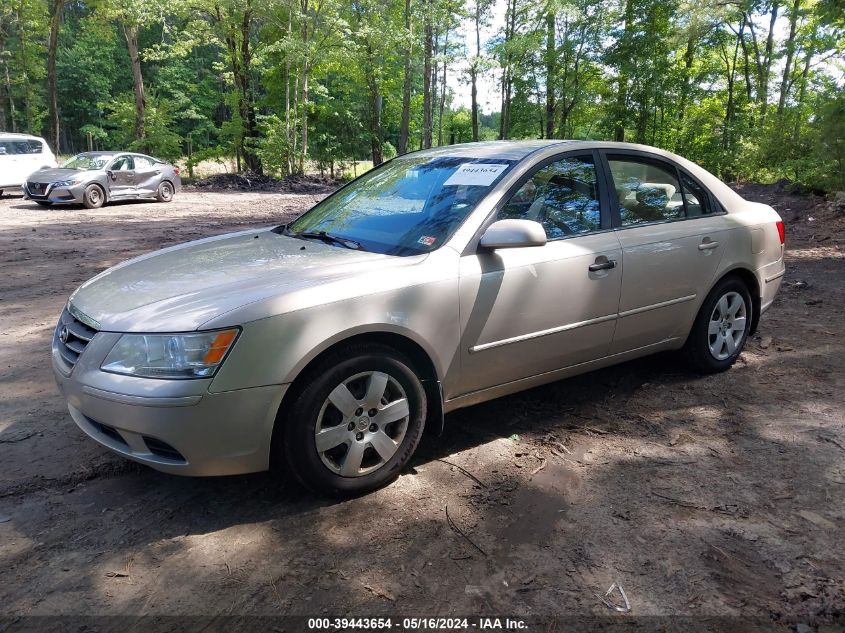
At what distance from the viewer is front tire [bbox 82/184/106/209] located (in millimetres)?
16078

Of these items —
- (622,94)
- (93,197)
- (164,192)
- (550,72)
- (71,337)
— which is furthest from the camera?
(550,72)

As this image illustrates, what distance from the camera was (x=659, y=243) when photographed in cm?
389

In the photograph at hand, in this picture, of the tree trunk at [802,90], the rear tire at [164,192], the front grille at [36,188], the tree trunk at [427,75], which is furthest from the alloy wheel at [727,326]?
the tree trunk at [427,75]

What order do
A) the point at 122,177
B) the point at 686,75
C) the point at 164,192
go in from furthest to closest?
the point at 686,75, the point at 164,192, the point at 122,177

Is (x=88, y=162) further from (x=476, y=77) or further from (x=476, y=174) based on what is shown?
(x=476, y=77)

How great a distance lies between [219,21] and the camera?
89.8 feet

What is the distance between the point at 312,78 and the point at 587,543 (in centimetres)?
3148

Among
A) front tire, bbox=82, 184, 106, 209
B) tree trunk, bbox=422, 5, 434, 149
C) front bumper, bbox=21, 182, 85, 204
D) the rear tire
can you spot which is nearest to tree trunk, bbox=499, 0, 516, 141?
tree trunk, bbox=422, 5, 434, 149

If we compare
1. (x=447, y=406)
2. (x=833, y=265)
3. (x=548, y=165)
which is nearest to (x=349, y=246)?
(x=447, y=406)

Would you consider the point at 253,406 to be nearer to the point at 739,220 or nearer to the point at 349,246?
the point at 349,246

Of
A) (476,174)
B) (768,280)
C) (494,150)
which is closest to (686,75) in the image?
(768,280)

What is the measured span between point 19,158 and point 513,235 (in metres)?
19.7

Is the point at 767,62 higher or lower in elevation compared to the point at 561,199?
higher

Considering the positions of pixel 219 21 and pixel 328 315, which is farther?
pixel 219 21
